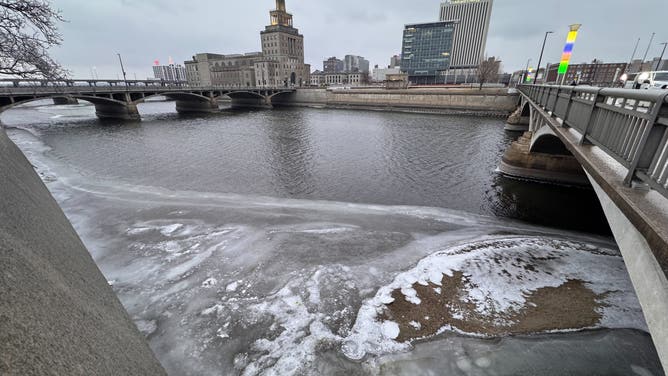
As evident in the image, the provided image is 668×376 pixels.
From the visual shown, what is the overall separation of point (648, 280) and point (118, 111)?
2303 inches

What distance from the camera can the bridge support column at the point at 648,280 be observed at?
273cm

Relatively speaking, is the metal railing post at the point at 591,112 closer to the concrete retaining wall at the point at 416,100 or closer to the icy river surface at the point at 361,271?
the icy river surface at the point at 361,271

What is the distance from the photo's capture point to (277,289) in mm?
6414

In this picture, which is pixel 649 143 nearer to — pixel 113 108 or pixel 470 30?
pixel 113 108

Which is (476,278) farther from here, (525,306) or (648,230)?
(648,230)

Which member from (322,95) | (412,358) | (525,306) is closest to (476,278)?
(525,306)

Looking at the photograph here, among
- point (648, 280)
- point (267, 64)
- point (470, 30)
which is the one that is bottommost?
point (648, 280)

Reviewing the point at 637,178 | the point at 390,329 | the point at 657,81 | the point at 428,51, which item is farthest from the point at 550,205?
the point at 428,51

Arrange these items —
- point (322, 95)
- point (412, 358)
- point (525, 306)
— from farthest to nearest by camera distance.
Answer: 1. point (322, 95)
2. point (525, 306)
3. point (412, 358)

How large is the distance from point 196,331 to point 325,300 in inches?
98.5

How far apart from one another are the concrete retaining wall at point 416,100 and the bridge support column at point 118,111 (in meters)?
37.2

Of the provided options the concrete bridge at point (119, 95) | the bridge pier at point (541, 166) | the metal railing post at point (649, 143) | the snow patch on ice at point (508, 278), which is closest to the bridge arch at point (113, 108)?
the concrete bridge at point (119, 95)

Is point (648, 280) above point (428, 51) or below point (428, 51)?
below

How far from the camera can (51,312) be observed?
2.23 metres
